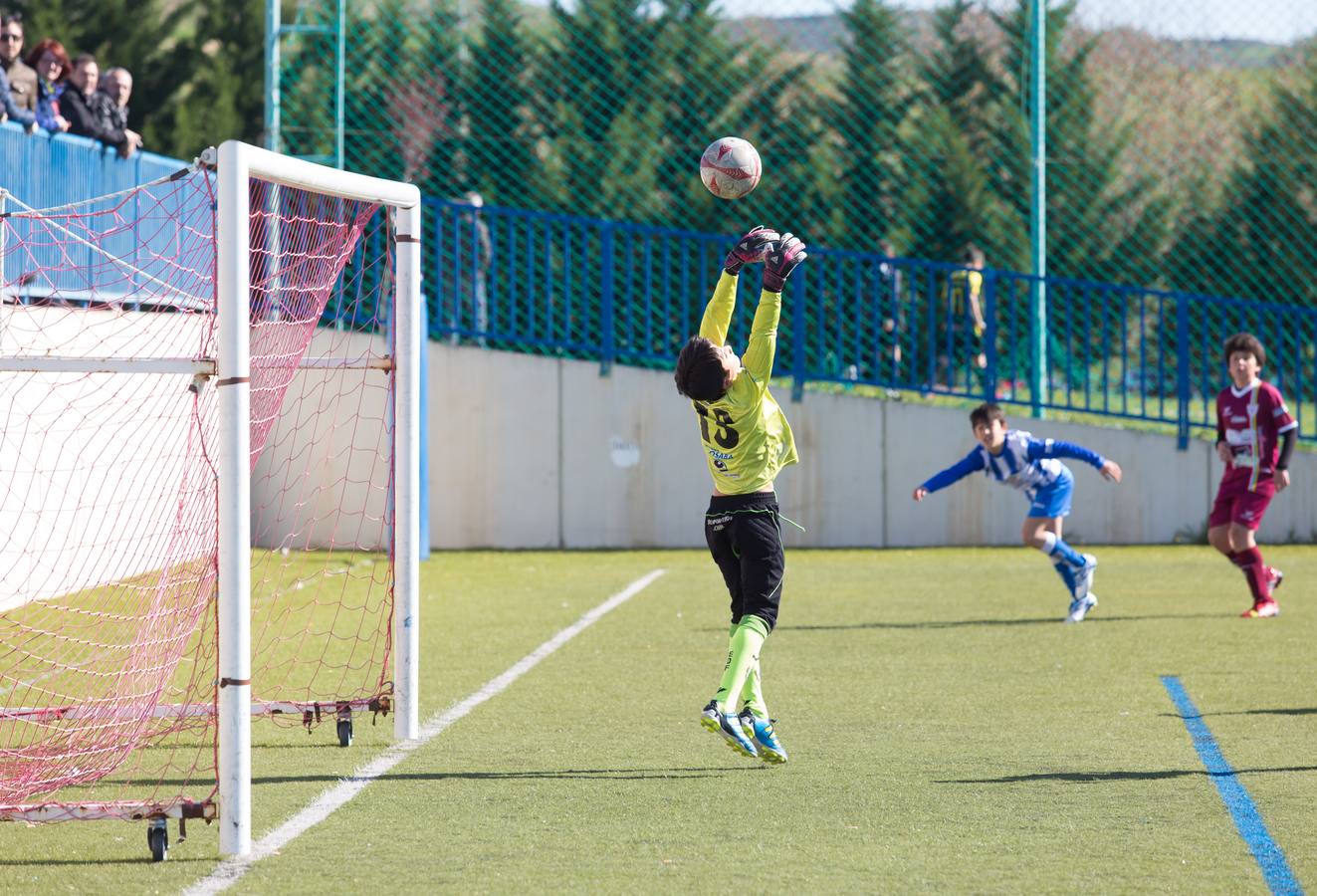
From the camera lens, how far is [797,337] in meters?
18.0

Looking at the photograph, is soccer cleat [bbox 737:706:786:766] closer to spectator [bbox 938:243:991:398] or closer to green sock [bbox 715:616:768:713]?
green sock [bbox 715:616:768:713]

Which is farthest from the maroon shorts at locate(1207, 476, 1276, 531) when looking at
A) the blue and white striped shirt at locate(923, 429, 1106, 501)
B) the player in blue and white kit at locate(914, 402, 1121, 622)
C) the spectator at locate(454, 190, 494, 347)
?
the spectator at locate(454, 190, 494, 347)

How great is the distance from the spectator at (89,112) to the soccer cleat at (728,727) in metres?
9.99

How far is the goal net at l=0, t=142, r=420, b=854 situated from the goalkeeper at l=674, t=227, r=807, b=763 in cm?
133

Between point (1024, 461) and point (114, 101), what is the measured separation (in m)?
8.60

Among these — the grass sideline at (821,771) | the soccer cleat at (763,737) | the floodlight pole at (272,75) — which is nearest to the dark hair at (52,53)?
the floodlight pole at (272,75)

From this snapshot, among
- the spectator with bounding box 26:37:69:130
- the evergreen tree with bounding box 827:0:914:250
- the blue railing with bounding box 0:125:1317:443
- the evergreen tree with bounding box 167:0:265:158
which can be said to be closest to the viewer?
the spectator with bounding box 26:37:69:130

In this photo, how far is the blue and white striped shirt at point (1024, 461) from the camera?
11.5 metres

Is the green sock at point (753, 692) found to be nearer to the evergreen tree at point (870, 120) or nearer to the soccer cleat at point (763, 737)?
the soccer cleat at point (763, 737)

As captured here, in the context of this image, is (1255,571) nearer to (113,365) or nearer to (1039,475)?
(1039,475)

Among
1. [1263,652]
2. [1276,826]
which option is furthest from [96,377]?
[1276,826]

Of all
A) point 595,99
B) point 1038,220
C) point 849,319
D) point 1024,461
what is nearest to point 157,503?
point 1024,461

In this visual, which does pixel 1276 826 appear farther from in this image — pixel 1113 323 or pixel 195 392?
pixel 1113 323

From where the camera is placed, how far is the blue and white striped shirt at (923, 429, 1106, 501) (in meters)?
11.5
